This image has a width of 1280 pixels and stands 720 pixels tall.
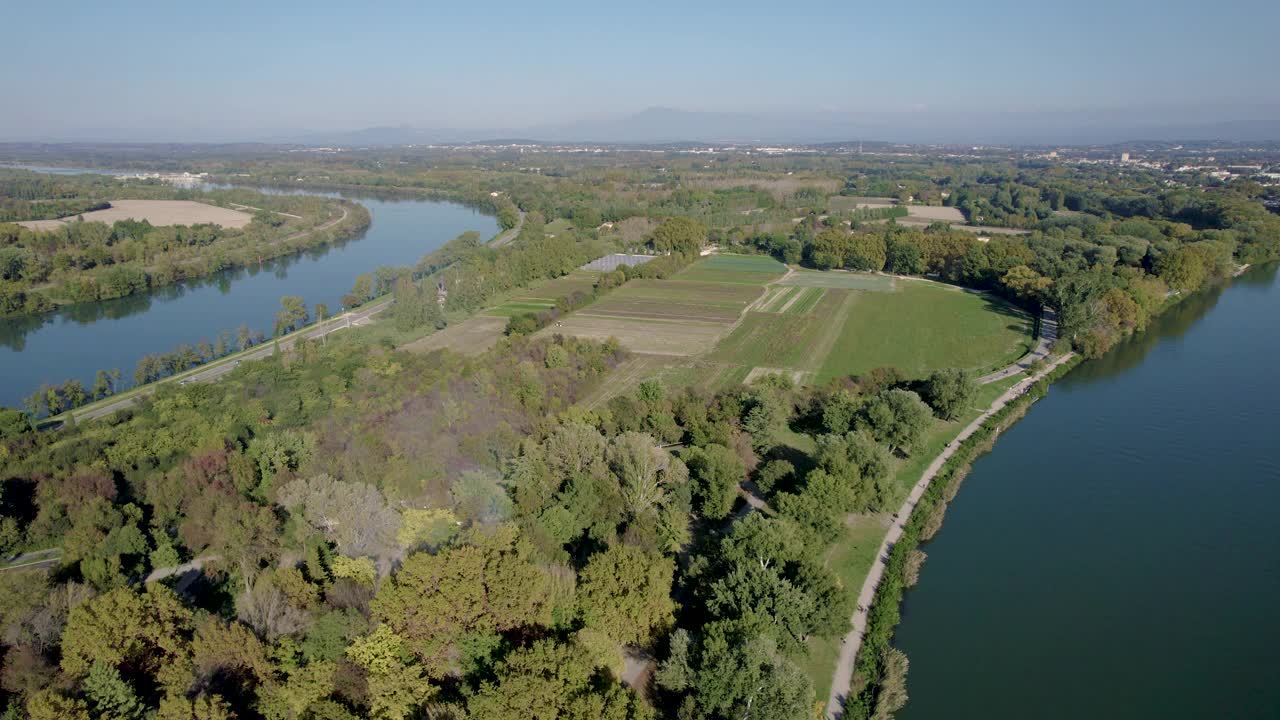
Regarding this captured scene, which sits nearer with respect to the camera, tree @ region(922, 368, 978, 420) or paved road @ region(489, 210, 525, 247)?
tree @ region(922, 368, 978, 420)

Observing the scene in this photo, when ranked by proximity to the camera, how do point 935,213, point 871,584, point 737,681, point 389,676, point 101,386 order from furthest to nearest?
point 935,213 < point 101,386 < point 871,584 < point 389,676 < point 737,681

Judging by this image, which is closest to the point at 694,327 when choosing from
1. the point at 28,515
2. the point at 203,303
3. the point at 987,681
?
the point at 987,681

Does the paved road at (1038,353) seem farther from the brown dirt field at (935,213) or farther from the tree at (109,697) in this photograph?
the brown dirt field at (935,213)

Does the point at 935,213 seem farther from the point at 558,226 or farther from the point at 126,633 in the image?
the point at 126,633

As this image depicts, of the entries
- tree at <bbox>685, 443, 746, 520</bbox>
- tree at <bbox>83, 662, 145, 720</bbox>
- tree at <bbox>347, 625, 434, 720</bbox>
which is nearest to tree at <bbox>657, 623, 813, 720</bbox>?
tree at <bbox>347, 625, 434, 720</bbox>

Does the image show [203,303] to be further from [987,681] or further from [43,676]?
[987,681]

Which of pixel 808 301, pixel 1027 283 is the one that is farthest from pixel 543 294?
pixel 1027 283

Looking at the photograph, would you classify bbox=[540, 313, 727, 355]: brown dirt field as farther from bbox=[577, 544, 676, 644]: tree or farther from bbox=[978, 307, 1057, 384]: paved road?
bbox=[577, 544, 676, 644]: tree
